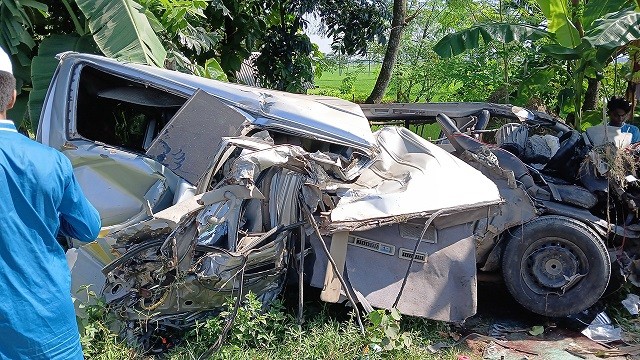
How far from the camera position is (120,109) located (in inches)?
198

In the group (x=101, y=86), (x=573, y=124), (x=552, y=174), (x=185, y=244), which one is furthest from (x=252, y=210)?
(x=573, y=124)

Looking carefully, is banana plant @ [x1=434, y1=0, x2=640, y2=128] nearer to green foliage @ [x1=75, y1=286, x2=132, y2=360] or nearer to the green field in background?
the green field in background

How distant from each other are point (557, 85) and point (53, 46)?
7096 millimetres

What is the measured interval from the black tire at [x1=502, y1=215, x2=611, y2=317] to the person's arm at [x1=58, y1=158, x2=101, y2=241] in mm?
3329

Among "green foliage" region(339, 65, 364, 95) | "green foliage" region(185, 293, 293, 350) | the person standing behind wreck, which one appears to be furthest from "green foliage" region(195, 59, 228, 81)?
"green foliage" region(339, 65, 364, 95)

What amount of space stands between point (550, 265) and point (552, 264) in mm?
17

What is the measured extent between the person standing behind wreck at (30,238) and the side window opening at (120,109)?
2231 millimetres

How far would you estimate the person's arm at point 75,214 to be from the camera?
2318mm

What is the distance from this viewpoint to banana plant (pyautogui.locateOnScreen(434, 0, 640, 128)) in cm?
594

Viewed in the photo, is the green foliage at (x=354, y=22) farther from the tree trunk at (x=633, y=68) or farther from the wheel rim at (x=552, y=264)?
the wheel rim at (x=552, y=264)

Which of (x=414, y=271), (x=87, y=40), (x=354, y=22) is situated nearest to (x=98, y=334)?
(x=414, y=271)

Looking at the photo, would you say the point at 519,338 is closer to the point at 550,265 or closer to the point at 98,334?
the point at 550,265

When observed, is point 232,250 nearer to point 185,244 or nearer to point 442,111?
point 185,244

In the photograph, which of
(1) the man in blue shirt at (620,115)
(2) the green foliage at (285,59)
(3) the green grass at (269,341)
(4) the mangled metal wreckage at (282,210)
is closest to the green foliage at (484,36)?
(1) the man in blue shirt at (620,115)
